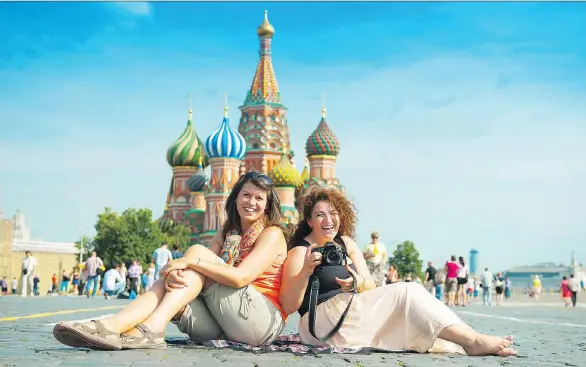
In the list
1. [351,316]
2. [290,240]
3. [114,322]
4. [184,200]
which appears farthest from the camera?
[184,200]

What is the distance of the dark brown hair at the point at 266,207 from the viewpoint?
623cm

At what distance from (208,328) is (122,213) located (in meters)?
57.8

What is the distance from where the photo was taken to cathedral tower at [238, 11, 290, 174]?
68125 mm

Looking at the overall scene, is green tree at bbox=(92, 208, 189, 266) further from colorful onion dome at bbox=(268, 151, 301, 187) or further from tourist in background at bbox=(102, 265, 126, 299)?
tourist in background at bbox=(102, 265, 126, 299)

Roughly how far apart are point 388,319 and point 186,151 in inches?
2620

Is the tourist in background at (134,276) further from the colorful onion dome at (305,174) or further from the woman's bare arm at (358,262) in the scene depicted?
the colorful onion dome at (305,174)

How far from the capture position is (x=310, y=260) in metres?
5.64

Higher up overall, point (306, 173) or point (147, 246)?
point (306, 173)

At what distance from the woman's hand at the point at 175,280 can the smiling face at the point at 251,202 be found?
2.63 feet

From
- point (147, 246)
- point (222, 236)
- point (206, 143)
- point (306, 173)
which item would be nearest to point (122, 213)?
point (147, 246)

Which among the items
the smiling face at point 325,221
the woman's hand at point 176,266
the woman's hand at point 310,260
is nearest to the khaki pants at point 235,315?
the woman's hand at point 176,266

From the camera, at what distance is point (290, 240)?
6.38 meters

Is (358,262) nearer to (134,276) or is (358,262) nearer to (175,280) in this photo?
(175,280)

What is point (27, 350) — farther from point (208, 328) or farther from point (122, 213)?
point (122, 213)
